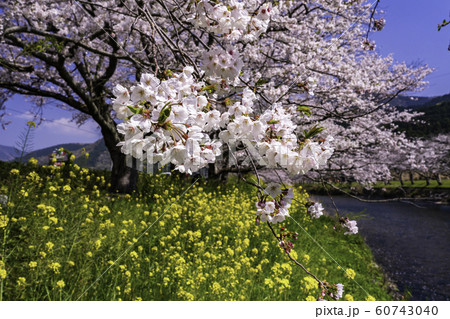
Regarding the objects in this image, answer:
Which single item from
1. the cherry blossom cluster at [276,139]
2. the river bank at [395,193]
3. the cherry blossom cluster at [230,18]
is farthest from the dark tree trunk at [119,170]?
the cherry blossom cluster at [276,139]

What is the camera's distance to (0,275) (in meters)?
1.94

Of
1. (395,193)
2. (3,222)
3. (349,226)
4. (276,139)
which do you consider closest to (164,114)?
(276,139)

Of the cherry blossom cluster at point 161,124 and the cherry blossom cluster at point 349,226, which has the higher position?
the cherry blossom cluster at point 161,124

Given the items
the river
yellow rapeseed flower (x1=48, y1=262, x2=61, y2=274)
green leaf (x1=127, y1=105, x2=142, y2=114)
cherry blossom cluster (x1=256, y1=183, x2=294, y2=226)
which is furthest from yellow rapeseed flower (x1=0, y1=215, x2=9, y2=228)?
the river

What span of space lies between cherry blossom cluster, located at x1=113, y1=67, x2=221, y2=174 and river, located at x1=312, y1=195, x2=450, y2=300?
3.50 m

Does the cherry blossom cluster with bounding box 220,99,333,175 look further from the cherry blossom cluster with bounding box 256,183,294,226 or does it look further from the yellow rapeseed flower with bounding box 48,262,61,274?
the yellow rapeseed flower with bounding box 48,262,61,274

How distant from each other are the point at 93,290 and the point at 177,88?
7.24 ft

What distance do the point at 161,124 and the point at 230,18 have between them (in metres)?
1.15

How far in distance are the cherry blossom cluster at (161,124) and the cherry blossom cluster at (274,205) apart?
17.2 inches

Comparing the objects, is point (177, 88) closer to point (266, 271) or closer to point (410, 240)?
point (266, 271)

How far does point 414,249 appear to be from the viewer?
10.4m

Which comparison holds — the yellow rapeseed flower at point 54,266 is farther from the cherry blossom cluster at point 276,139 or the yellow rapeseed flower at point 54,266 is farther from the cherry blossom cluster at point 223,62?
the cherry blossom cluster at point 223,62

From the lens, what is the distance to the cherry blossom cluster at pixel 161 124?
3.71ft
